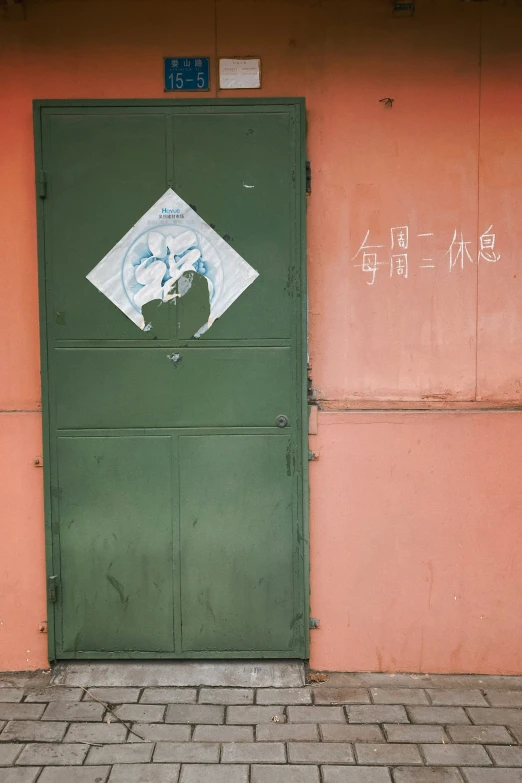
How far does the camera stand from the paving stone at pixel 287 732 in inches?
133

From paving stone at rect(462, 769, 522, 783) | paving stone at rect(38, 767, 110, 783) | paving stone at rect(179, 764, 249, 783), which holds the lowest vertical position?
paving stone at rect(462, 769, 522, 783)

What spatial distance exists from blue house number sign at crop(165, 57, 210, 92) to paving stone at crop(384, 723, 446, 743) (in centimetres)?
331

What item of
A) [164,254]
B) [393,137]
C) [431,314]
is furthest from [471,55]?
[164,254]

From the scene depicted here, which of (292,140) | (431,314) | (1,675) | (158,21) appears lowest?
(1,675)

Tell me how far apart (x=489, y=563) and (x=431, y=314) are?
4.51ft

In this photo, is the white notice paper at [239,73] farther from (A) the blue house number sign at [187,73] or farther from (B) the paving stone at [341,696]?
(B) the paving stone at [341,696]

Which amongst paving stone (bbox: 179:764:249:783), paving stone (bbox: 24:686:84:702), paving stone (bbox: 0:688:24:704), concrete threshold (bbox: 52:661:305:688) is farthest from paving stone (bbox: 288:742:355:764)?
paving stone (bbox: 0:688:24:704)

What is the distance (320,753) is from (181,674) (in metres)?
0.92

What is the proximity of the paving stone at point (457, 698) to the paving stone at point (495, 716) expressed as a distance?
0.16 ft

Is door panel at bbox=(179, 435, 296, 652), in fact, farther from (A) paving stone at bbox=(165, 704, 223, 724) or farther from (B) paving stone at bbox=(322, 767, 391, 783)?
(B) paving stone at bbox=(322, 767, 391, 783)

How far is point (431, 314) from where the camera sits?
12.8ft

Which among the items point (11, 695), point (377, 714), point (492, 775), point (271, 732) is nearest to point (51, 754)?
point (11, 695)

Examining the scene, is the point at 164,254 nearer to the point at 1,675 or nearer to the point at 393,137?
the point at 393,137

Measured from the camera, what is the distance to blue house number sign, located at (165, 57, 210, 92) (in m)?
3.77
